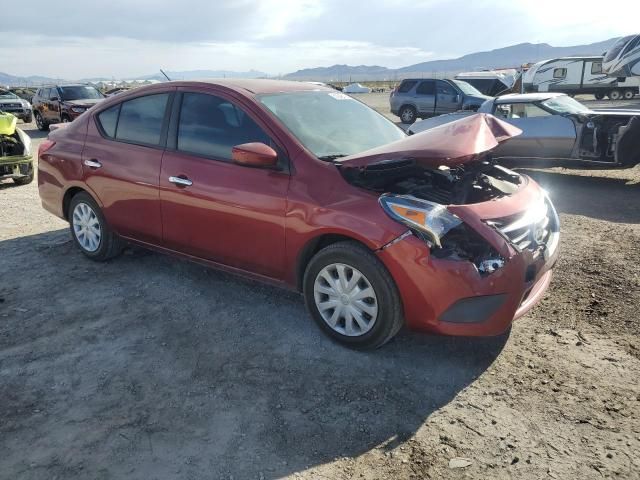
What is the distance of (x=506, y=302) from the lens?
121 inches

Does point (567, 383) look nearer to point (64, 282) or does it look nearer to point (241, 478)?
point (241, 478)

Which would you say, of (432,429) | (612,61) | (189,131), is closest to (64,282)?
(189,131)

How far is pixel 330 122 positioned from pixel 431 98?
1638 cm

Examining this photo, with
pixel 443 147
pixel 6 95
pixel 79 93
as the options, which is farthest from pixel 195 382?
pixel 6 95

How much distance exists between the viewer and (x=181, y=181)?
13.5 ft

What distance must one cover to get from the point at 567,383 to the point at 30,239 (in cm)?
564

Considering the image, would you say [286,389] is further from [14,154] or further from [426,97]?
[426,97]

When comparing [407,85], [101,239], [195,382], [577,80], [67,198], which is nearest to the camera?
[195,382]

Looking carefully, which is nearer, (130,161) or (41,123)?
(130,161)

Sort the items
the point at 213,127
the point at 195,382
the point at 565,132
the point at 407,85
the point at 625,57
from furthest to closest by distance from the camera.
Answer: the point at 407,85 → the point at 625,57 → the point at 565,132 → the point at 213,127 → the point at 195,382

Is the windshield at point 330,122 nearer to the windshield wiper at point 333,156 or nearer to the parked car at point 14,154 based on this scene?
the windshield wiper at point 333,156

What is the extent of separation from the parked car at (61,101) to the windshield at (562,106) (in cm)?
1391

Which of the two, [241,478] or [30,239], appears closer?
[241,478]

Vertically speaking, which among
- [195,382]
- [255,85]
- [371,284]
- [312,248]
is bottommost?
[195,382]
